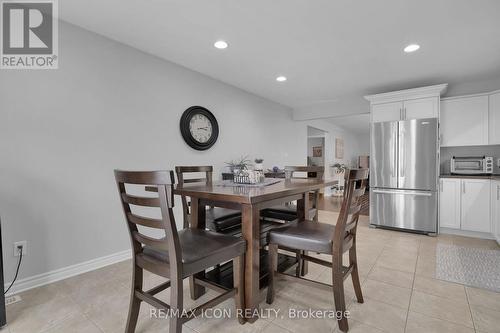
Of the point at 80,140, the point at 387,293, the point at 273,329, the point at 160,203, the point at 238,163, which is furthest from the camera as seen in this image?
the point at 238,163

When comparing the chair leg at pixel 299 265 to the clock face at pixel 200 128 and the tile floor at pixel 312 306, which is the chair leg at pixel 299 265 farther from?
the clock face at pixel 200 128

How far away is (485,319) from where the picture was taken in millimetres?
1639

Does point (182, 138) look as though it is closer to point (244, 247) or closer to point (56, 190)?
point (56, 190)

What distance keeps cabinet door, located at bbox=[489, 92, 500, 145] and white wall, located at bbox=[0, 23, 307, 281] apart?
167 inches

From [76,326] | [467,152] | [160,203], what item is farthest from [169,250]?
[467,152]

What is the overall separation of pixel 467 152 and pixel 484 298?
2.92 m

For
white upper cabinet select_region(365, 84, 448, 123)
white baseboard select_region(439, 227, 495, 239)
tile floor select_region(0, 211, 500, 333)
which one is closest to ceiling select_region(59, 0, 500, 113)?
white upper cabinet select_region(365, 84, 448, 123)

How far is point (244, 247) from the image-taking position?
1.55 meters

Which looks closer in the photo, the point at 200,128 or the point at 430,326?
the point at 430,326

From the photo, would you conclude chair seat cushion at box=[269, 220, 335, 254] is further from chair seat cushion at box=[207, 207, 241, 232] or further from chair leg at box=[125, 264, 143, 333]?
chair leg at box=[125, 264, 143, 333]

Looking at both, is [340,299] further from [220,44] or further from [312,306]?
[220,44]

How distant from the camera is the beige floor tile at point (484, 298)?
1803mm

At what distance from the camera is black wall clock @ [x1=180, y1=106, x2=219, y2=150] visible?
129 inches

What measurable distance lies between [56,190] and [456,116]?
522 cm
